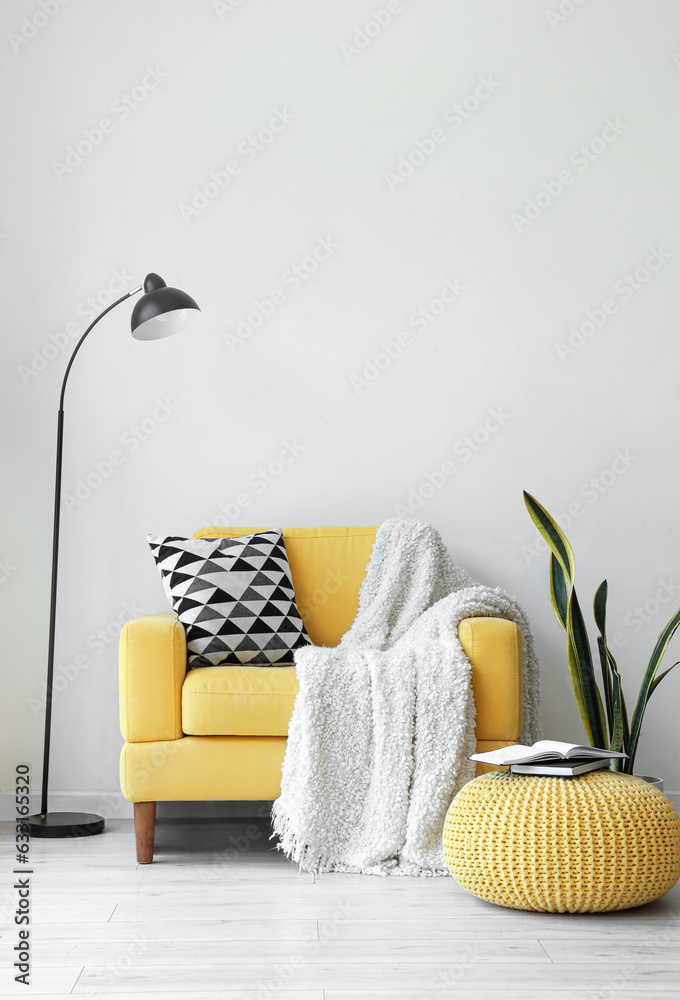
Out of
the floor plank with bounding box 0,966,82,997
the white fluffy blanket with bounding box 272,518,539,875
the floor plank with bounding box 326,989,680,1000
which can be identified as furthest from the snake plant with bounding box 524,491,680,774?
the floor plank with bounding box 0,966,82,997

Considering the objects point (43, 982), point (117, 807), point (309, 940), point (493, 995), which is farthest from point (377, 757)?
point (117, 807)

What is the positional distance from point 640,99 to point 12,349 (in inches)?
93.4

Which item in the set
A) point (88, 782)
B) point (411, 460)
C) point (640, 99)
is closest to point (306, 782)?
point (88, 782)

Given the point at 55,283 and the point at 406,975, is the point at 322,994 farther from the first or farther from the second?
the point at 55,283

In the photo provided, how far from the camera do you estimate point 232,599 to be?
8.32ft

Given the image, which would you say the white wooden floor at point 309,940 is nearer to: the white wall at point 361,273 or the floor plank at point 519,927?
the floor plank at point 519,927

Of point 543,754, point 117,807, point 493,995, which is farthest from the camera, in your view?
point 117,807

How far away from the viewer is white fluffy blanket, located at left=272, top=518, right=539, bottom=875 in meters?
2.15

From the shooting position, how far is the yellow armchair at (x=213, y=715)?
7.27 feet

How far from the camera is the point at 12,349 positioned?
3.04 meters

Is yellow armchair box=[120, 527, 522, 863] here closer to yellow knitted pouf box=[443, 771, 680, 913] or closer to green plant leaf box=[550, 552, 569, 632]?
green plant leaf box=[550, 552, 569, 632]

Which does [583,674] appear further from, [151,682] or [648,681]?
[151,682]

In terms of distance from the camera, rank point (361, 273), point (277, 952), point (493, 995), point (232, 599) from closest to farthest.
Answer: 1. point (493, 995)
2. point (277, 952)
3. point (232, 599)
4. point (361, 273)

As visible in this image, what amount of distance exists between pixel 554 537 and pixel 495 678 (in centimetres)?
39
